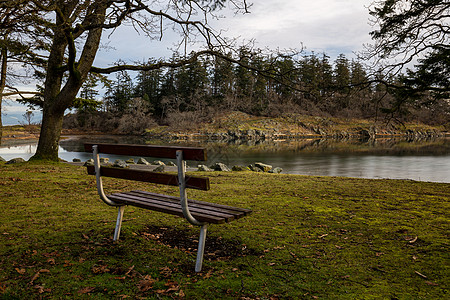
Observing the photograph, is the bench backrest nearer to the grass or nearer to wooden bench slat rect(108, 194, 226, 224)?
wooden bench slat rect(108, 194, 226, 224)

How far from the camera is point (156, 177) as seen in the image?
326 centimetres

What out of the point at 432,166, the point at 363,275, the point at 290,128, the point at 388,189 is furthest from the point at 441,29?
the point at 290,128

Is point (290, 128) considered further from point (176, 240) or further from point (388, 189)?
point (176, 240)

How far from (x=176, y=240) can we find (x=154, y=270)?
909mm

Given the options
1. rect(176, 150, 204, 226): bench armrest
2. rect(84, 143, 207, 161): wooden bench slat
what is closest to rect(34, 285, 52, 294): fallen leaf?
rect(176, 150, 204, 226): bench armrest

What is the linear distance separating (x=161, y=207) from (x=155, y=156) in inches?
25.2

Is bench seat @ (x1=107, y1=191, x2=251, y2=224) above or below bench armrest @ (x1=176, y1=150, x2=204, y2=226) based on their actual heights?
below

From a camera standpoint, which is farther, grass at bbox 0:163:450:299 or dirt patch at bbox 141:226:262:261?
dirt patch at bbox 141:226:262:261

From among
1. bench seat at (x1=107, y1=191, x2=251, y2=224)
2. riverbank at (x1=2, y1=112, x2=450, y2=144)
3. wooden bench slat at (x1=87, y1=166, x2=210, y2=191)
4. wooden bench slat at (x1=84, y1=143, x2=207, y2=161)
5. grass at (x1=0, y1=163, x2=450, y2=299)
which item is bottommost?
grass at (x1=0, y1=163, x2=450, y2=299)

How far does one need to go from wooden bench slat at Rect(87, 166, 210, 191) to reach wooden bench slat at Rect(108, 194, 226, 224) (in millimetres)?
311

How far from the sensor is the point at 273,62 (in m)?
6.94

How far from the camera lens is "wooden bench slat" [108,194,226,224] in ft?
9.91

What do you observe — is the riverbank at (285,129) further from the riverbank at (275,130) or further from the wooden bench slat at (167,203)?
the wooden bench slat at (167,203)

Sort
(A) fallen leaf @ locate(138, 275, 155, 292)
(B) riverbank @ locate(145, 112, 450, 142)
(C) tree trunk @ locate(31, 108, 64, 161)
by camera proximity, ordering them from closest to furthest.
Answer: (A) fallen leaf @ locate(138, 275, 155, 292), (C) tree trunk @ locate(31, 108, 64, 161), (B) riverbank @ locate(145, 112, 450, 142)
